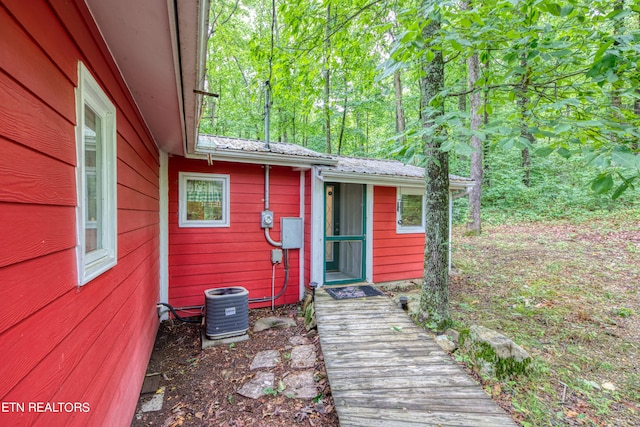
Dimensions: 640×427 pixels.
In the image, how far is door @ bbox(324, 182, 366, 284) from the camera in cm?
552

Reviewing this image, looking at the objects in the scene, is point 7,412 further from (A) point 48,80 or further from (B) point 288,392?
(B) point 288,392

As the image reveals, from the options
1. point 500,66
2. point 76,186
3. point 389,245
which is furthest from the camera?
point 389,245

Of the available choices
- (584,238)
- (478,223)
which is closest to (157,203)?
(478,223)

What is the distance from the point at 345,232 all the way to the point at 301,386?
3805mm

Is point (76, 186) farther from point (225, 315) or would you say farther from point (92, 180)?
point (225, 315)

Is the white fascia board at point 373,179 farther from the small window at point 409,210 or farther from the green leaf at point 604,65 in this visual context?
the green leaf at point 604,65

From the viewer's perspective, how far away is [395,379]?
2.71 m

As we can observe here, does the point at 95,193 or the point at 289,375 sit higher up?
the point at 95,193

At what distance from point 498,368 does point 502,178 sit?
10745mm

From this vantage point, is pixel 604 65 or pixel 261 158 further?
pixel 261 158

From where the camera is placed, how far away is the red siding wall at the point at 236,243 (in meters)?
4.54

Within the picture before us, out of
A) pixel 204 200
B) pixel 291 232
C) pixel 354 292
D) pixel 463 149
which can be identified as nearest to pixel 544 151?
pixel 463 149

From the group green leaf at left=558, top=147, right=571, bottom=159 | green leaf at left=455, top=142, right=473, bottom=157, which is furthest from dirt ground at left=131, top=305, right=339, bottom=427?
green leaf at left=558, top=147, right=571, bottom=159

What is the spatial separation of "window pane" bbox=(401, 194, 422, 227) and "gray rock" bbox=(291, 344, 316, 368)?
3.30 meters
